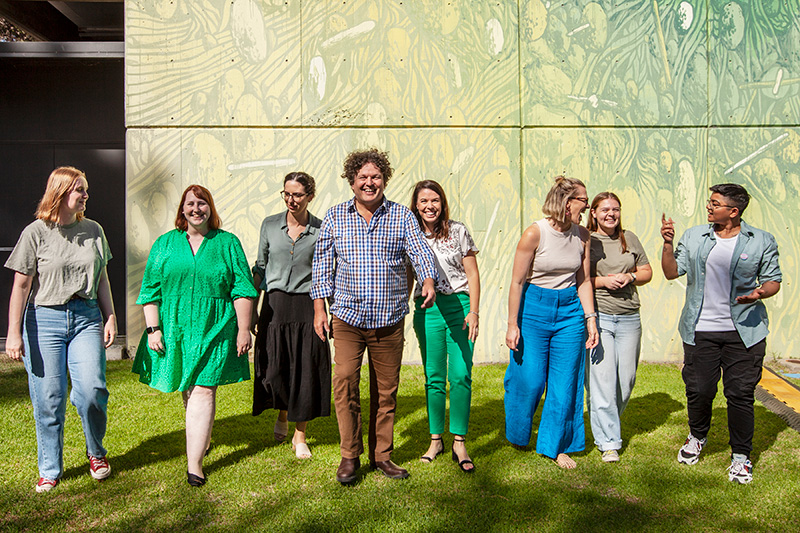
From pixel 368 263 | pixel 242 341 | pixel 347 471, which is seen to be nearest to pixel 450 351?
pixel 368 263

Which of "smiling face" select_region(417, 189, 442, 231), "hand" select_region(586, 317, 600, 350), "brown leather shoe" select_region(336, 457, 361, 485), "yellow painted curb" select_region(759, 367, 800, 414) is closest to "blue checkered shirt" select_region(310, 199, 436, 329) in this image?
"smiling face" select_region(417, 189, 442, 231)

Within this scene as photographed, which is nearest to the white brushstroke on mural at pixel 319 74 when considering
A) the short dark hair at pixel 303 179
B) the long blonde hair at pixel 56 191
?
the short dark hair at pixel 303 179

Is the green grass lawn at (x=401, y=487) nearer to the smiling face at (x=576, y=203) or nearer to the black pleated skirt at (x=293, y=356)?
the black pleated skirt at (x=293, y=356)

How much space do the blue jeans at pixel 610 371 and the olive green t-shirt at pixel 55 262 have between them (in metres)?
3.50

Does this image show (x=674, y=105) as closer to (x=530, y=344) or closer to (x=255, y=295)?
(x=530, y=344)

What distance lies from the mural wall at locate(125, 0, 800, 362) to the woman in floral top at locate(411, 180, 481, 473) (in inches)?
135

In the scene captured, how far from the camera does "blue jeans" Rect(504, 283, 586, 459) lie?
431cm

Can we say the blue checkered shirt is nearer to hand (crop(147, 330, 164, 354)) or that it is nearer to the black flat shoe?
hand (crop(147, 330, 164, 354))

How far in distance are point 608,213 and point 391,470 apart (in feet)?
7.91

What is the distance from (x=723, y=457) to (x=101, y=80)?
8.95 meters

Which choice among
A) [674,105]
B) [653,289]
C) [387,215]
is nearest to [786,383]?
[653,289]

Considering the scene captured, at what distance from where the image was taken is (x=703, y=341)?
425cm

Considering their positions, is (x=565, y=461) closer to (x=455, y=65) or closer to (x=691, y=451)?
(x=691, y=451)

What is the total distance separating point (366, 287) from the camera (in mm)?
3854
